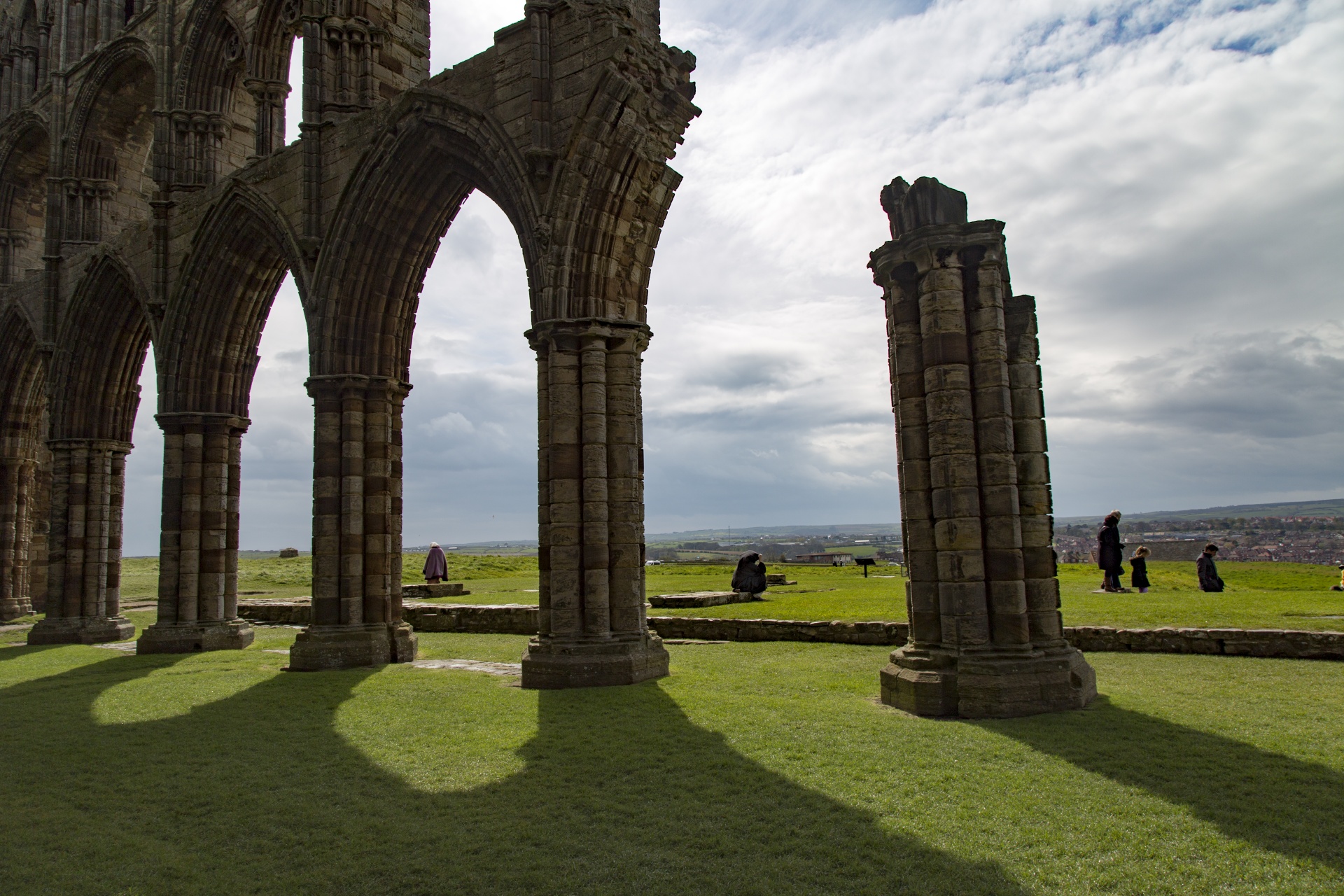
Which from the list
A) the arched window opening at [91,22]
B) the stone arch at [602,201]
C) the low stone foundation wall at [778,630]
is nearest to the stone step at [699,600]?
the low stone foundation wall at [778,630]

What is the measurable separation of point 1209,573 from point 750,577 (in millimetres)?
7532

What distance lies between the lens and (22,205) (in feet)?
66.4

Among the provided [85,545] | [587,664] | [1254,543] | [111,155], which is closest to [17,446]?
[85,545]

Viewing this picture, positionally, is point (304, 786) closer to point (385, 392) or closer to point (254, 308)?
point (385, 392)

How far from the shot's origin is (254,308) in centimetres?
1434

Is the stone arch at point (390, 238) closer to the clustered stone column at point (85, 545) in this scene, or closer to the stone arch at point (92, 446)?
the stone arch at point (92, 446)

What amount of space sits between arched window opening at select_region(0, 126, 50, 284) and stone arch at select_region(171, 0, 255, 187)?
24.1ft

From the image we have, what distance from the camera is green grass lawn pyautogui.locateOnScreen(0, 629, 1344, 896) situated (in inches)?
135

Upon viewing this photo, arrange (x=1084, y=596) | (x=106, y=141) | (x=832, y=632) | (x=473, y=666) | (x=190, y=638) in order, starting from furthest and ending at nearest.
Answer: (x=106, y=141) < (x=190, y=638) < (x=1084, y=596) < (x=832, y=632) < (x=473, y=666)

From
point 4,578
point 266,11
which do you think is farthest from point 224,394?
point 4,578

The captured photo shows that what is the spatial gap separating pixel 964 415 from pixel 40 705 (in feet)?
30.5

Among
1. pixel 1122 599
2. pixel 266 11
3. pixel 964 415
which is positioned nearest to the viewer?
pixel 964 415

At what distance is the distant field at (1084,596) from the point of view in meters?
9.23

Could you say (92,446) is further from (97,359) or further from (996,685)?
(996,685)
